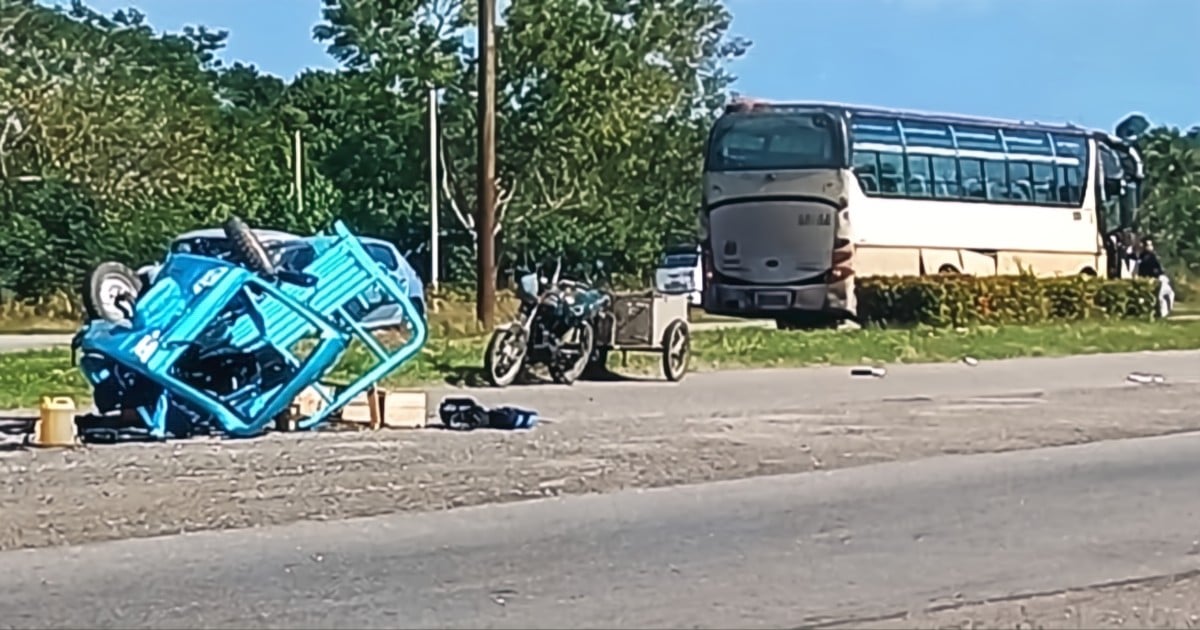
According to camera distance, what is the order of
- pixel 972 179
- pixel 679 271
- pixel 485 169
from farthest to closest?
pixel 679 271 < pixel 972 179 < pixel 485 169

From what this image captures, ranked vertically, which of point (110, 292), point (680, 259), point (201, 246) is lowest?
point (110, 292)

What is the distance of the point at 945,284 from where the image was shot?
32656 mm

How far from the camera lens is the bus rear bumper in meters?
35.0

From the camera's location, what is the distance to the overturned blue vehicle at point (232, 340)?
53.6 feet

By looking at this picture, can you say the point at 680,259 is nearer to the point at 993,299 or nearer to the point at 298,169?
the point at 298,169

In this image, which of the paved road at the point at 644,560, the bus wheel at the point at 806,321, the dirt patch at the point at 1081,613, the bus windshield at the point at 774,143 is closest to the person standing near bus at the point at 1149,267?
the bus wheel at the point at 806,321

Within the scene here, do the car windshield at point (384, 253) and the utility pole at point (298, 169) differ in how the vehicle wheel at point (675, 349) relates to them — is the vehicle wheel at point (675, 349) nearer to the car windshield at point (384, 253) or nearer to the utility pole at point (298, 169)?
the car windshield at point (384, 253)

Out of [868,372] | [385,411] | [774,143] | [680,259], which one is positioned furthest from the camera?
[680,259]

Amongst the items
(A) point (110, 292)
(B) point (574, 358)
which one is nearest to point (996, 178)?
(B) point (574, 358)

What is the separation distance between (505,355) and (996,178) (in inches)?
735

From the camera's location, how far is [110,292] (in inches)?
718

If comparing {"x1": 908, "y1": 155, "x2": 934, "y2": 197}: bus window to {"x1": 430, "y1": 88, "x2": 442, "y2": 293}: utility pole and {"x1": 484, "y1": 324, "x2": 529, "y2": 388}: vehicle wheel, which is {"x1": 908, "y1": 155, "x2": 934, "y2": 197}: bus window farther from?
{"x1": 484, "y1": 324, "x2": 529, "y2": 388}: vehicle wheel

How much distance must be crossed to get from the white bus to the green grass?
13.6 ft

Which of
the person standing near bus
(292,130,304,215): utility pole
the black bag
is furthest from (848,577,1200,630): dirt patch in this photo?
(292,130,304,215): utility pole
